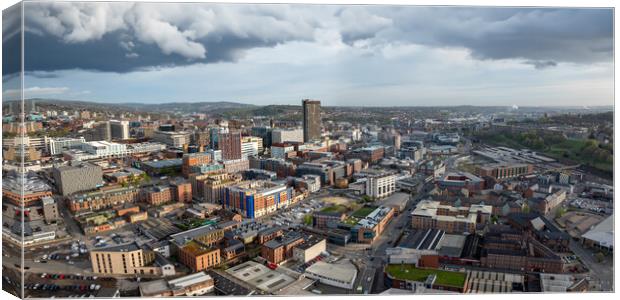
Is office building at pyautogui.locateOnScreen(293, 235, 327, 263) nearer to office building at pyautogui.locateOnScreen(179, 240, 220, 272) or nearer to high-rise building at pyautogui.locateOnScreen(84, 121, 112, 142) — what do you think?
office building at pyautogui.locateOnScreen(179, 240, 220, 272)

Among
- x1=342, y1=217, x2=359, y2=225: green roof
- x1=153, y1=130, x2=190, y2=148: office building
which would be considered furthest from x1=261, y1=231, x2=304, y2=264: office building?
x1=153, y1=130, x2=190, y2=148: office building

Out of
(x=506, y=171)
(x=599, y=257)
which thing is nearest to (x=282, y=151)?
(x=506, y=171)

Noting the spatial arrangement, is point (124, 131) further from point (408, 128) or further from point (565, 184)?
point (565, 184)

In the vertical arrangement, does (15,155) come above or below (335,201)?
above

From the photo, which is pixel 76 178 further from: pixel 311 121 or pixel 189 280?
pixel 311 121

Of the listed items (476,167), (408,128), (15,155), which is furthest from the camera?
(408,128)

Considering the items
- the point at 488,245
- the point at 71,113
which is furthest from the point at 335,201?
the point at 71,113
